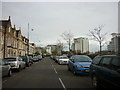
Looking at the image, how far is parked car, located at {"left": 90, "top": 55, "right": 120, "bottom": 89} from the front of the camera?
5961mm

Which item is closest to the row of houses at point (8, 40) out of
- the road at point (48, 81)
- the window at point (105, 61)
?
the road at point (48, 81)

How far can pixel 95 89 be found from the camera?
7902mm

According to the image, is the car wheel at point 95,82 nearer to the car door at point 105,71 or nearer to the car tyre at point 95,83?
the car tyre at point 95,83

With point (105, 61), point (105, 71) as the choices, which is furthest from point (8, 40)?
point (105, 71)

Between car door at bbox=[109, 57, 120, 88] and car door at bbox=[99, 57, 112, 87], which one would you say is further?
car door at bbox=[99, 57, 112, 87]

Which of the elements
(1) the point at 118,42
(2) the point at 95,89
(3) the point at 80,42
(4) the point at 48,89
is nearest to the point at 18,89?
(4) the point at 48,89

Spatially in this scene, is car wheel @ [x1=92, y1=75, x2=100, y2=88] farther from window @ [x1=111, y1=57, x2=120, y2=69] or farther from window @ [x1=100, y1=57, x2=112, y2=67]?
window @ [x1=111, y1=57, x2=120, y2=69]

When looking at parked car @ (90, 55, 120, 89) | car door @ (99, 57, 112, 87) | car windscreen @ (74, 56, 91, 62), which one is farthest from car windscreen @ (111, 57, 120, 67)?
car windscreen @ (74, 56, 91, 62)

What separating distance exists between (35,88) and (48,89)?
26.8 inches

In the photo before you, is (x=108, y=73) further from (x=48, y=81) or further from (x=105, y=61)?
(x=48, y=81)

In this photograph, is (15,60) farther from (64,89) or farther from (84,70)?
(64,89)

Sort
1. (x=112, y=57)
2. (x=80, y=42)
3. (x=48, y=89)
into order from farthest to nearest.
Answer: (x=80, y=42) < (x=48, y=89) < (x=112, y=57)

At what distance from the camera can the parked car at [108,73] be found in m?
5.96

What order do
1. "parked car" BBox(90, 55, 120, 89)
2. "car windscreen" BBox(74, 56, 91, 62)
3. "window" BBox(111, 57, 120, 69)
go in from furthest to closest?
→ 1. "car windscreen" BBox(74, 56, 91, 62)
2. "window" BBox(111, 57, 120, 69)
3. "parked car" BBox(90, 55, 120, 89)
